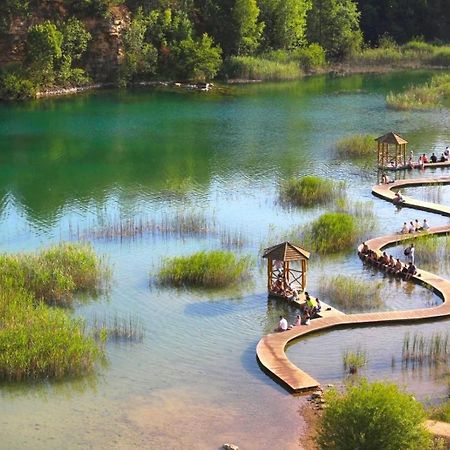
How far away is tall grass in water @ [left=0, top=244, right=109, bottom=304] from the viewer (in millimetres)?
29969

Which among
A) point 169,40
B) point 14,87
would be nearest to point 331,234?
point 14,87

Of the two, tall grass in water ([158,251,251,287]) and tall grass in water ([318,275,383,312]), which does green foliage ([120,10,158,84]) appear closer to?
tall grass in water ([158,251,251,287])

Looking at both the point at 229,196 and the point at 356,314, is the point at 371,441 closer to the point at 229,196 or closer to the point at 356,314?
the point at 356,314

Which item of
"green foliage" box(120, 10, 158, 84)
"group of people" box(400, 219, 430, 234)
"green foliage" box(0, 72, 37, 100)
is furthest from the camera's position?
"green foliage" box(120, 10, 158, 84)

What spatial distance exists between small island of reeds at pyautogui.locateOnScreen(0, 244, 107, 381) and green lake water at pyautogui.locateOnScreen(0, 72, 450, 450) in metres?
0.65

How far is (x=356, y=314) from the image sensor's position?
29.5 metres

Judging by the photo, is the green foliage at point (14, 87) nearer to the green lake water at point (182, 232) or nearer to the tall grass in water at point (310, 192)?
the green lake water at point (182, 232)

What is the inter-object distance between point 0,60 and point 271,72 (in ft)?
90.2

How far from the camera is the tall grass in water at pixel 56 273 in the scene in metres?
30.0

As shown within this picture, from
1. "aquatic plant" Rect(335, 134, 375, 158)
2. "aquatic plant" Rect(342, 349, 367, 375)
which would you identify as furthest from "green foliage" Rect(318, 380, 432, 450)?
"aquatic plant" Rect(335, 134, 375, 158)

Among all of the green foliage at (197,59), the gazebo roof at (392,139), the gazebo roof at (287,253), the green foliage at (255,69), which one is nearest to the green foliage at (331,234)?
the gazebo roof at (287,253)

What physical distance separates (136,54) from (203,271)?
58.7 meters

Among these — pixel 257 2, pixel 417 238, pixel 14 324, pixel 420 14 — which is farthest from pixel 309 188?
pixel 420 14

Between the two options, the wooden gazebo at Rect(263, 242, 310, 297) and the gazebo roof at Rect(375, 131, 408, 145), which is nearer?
the wooden gazebo at Rect(263, 242, 310, 297)
